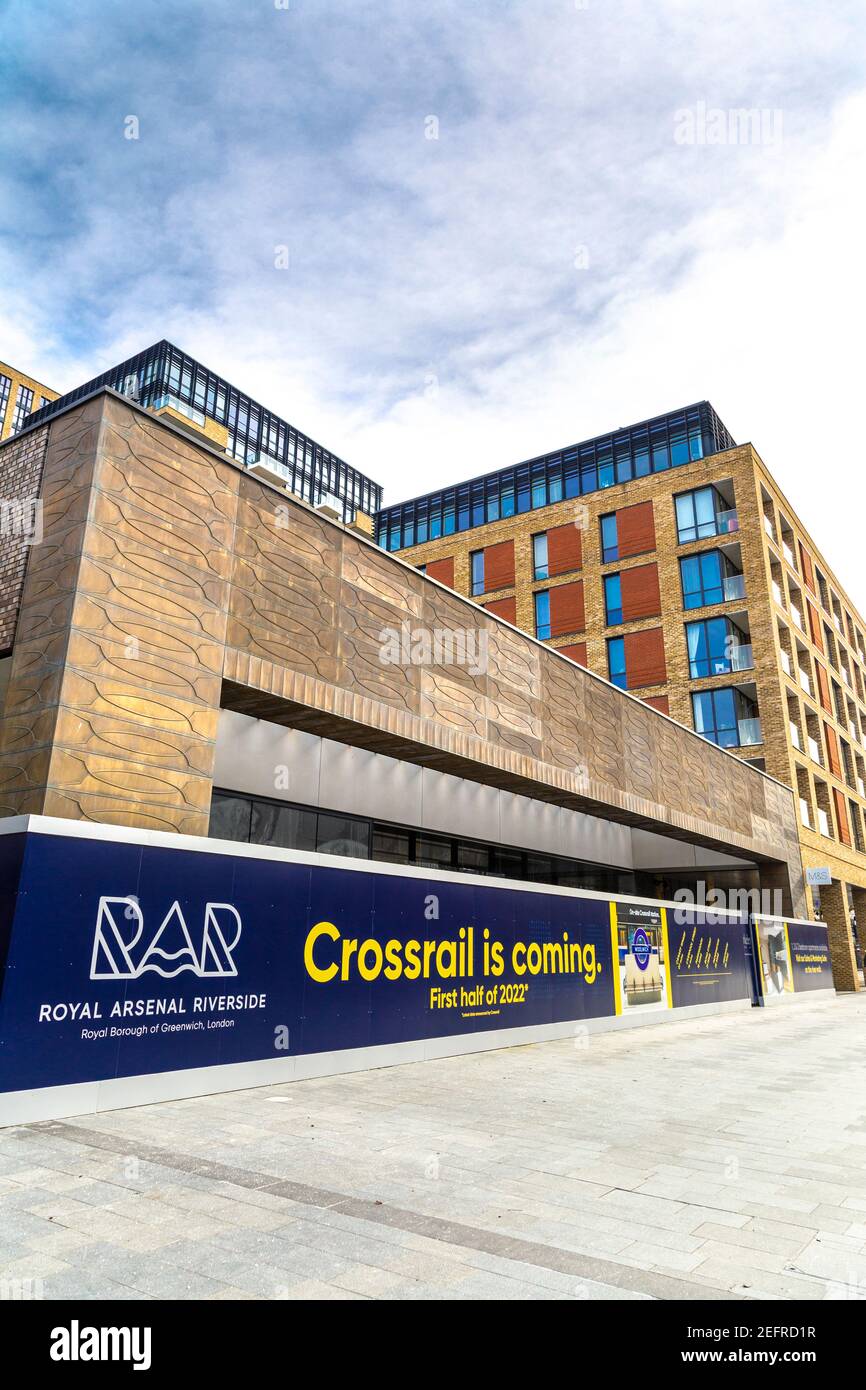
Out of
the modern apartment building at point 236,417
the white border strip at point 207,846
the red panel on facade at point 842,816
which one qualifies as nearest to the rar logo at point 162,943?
the white border strip at point 207,846

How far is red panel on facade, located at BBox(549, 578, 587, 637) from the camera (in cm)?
3694

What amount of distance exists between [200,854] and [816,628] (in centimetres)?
3747

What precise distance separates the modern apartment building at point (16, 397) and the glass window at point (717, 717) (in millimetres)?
69530

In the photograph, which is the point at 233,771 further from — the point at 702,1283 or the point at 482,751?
the point at 702,1283

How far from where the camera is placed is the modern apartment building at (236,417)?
2904 inches

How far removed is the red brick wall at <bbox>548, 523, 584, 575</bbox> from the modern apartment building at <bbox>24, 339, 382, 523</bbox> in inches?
1124

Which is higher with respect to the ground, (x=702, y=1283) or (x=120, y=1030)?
(x=120, y=1030)

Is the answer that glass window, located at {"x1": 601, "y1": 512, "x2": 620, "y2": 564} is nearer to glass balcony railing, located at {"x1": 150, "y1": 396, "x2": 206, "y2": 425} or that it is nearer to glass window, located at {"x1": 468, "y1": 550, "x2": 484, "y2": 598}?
glass window, located at {"x1": 468, "y1": 550, "x2": 484, "y2": 598}

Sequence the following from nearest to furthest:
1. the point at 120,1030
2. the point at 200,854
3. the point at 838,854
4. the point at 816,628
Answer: the point at 120,1030 → the point at 200,854 → the point at 838,854 → the point at 816,628

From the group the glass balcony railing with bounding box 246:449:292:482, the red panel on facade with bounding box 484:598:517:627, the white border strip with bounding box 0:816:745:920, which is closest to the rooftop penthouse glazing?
the red panel on facade with bounding box 484:598:517:627

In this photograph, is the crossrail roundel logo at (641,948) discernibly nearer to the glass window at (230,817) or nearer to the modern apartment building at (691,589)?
the glass window at (230,817)

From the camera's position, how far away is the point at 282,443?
87250 millimetres
